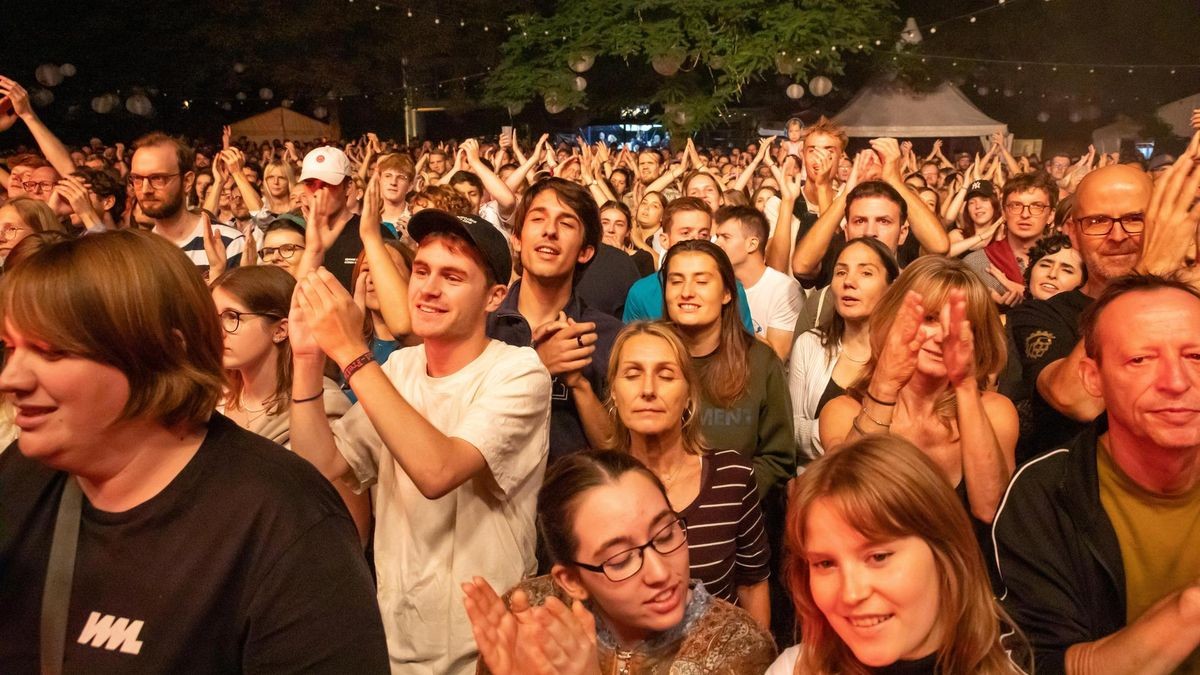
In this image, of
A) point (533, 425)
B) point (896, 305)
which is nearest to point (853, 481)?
point (533, 425)

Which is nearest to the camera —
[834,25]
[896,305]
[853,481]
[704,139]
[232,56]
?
[853,481]

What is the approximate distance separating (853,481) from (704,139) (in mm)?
28550

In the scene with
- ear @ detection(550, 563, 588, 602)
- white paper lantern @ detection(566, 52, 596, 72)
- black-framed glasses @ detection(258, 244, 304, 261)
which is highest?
white paper lantern @ detection(566, 52, 596, 72)

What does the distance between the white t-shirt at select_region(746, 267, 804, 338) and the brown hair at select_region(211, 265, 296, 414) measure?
8.77ft

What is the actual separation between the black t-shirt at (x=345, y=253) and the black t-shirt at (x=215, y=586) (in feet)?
12.4

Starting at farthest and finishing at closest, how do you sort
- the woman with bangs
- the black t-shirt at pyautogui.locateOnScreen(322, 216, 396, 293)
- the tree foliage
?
the tree foliage, the black t-shirt at pyautogui.locateOnScreen(322, 216, 396, 293), the woman with bangs

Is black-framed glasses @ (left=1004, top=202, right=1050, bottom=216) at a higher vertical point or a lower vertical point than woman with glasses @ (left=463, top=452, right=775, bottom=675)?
higher

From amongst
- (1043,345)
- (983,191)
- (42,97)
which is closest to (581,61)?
(42,97)

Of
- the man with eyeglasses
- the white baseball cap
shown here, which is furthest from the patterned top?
the man with eyeglasses

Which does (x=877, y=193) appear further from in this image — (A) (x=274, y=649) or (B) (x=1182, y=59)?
(B) (x=1182, y=59)

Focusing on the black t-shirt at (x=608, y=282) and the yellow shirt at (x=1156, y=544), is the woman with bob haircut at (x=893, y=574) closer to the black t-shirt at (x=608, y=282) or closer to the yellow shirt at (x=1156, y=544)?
the yellow shirt at (x=1156, y=544)

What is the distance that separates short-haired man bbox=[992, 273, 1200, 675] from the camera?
2.10 metres

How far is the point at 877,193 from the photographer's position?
514 cm

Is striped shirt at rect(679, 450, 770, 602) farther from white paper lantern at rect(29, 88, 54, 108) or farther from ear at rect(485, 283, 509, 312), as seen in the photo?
white paper lantern at rect(29, 88, 54, 108)
